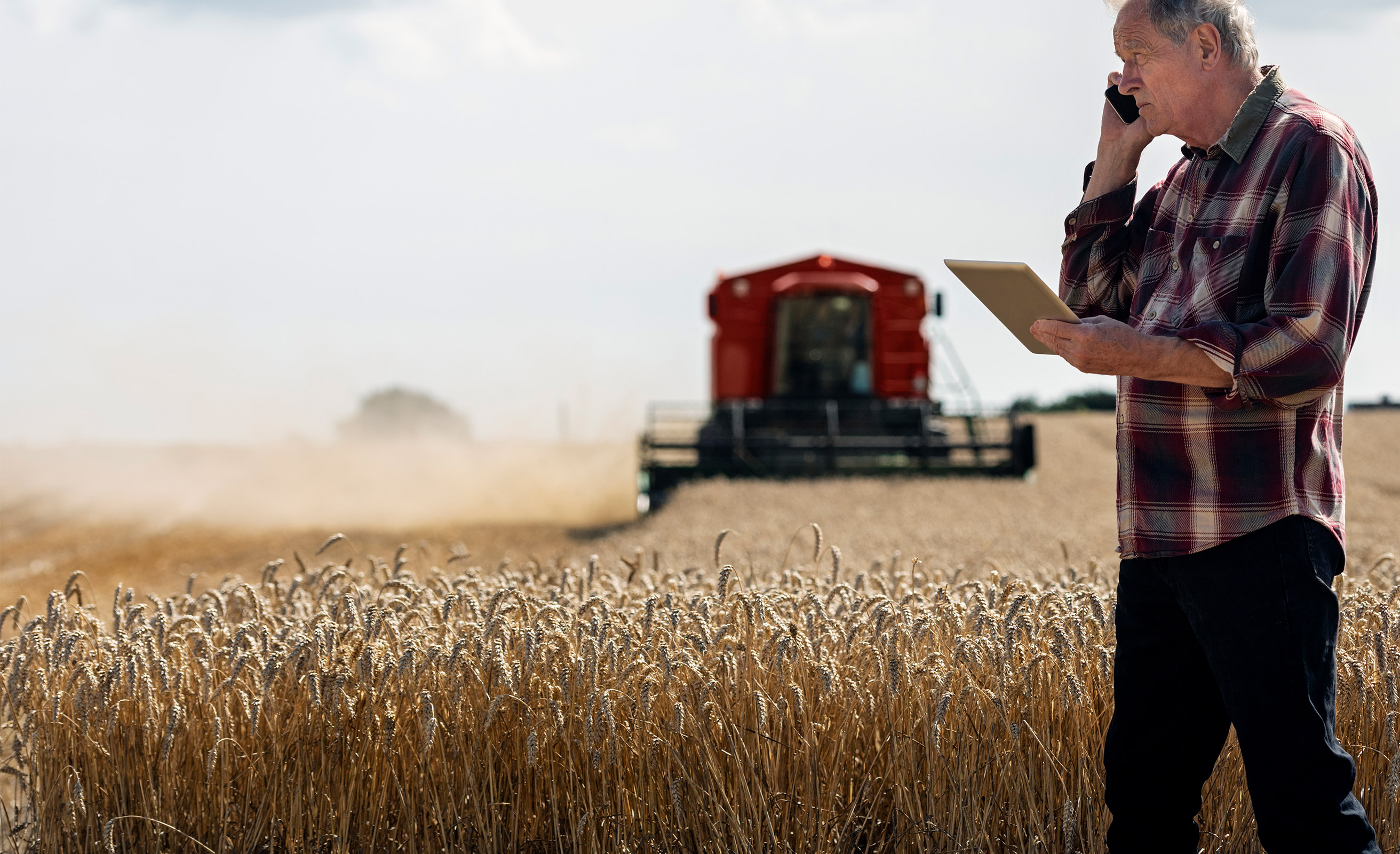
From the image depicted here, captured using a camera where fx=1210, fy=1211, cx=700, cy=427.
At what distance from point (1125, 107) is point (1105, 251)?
11.1 inches

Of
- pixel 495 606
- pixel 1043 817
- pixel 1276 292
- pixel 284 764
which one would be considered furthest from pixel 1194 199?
pixel 284 764

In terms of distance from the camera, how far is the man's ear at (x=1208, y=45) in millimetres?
2127

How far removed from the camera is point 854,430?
15.2 metres

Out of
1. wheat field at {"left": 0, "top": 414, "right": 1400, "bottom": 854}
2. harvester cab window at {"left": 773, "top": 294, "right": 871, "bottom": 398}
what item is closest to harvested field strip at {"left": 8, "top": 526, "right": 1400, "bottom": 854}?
wheat field at {"left": 0, "top": 414, "right": 1400, "bottom": 854}

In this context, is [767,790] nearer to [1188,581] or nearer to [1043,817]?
[1043,817]

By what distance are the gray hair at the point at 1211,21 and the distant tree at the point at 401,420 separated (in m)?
30.8

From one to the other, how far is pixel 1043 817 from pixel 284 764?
188cm

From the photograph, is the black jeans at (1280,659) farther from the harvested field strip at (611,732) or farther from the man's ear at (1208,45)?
the man's ear at (1208,45)

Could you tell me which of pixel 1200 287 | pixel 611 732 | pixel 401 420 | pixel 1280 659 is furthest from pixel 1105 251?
pixel 401 420

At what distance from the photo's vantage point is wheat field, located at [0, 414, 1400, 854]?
112 inches

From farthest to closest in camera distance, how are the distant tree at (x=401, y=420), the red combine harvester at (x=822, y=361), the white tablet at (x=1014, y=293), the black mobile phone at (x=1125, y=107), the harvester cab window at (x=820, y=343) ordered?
the distant tree at (x=401, y=420) < the harvester cab window at (x=820, y=343) < the red combine harvester at (x=822, y=361) < the black mobile phone at (x=1125, y=107) < the white tablet at (x=1014, y=293)

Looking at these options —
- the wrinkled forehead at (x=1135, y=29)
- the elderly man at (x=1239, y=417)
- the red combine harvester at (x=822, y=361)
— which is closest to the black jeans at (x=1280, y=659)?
the elderly man at (x=1239, y=417)

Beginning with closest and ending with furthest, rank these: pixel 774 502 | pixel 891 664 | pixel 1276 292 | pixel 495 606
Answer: pixel 1276 292 → pixel 891 664 → pixel 495 606 → pixel 774 502

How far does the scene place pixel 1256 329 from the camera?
197cm
